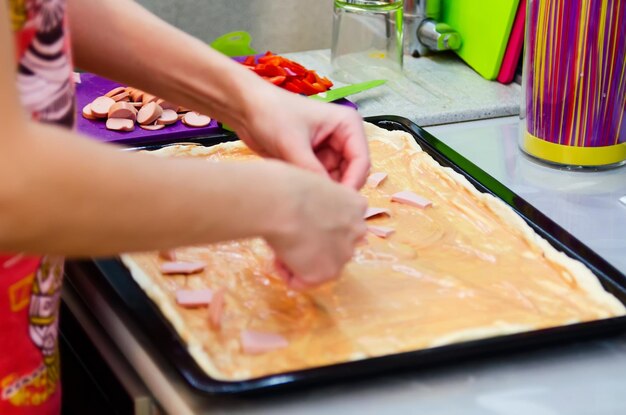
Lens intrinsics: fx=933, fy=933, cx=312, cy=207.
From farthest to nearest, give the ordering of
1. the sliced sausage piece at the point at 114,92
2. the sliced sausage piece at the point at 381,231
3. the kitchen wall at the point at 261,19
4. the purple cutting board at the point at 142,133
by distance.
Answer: the kitchen wall at the point at 261,19 < the sliced sausage piece at the point at 114,92 < the purple cutting board at the point at 142,133 < the sliced sausage piece at the point at 381,231

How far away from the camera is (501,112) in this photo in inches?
61.0

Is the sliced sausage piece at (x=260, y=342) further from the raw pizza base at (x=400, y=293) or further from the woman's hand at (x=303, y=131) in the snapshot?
the woman's hand at (x=303, y=131)

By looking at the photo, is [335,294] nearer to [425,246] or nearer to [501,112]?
[425,246]

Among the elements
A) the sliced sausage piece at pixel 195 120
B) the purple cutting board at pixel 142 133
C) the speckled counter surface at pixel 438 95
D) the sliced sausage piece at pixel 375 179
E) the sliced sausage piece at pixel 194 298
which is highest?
the sliced sausage piece at pixel 194 298

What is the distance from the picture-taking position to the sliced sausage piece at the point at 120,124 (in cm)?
139

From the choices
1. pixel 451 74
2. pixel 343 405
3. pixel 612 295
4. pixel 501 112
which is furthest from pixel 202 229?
pixel 451 74

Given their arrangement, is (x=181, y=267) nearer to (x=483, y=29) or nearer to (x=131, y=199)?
(x=131, y=199)

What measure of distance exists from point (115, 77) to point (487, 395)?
51 centimetres

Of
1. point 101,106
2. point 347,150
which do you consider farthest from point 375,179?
point 101,106

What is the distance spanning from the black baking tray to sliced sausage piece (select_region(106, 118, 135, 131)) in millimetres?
376

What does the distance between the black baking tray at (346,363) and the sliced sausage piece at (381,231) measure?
0.17 m

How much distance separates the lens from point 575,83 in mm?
1254

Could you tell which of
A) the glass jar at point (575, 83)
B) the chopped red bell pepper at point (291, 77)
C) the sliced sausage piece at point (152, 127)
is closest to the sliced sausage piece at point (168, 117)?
the sliced sausage piece at point (152, 127)

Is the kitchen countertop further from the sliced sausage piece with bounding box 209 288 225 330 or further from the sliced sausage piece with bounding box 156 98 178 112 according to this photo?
the sliced sausage piece with bounding box 156 98 178 112
